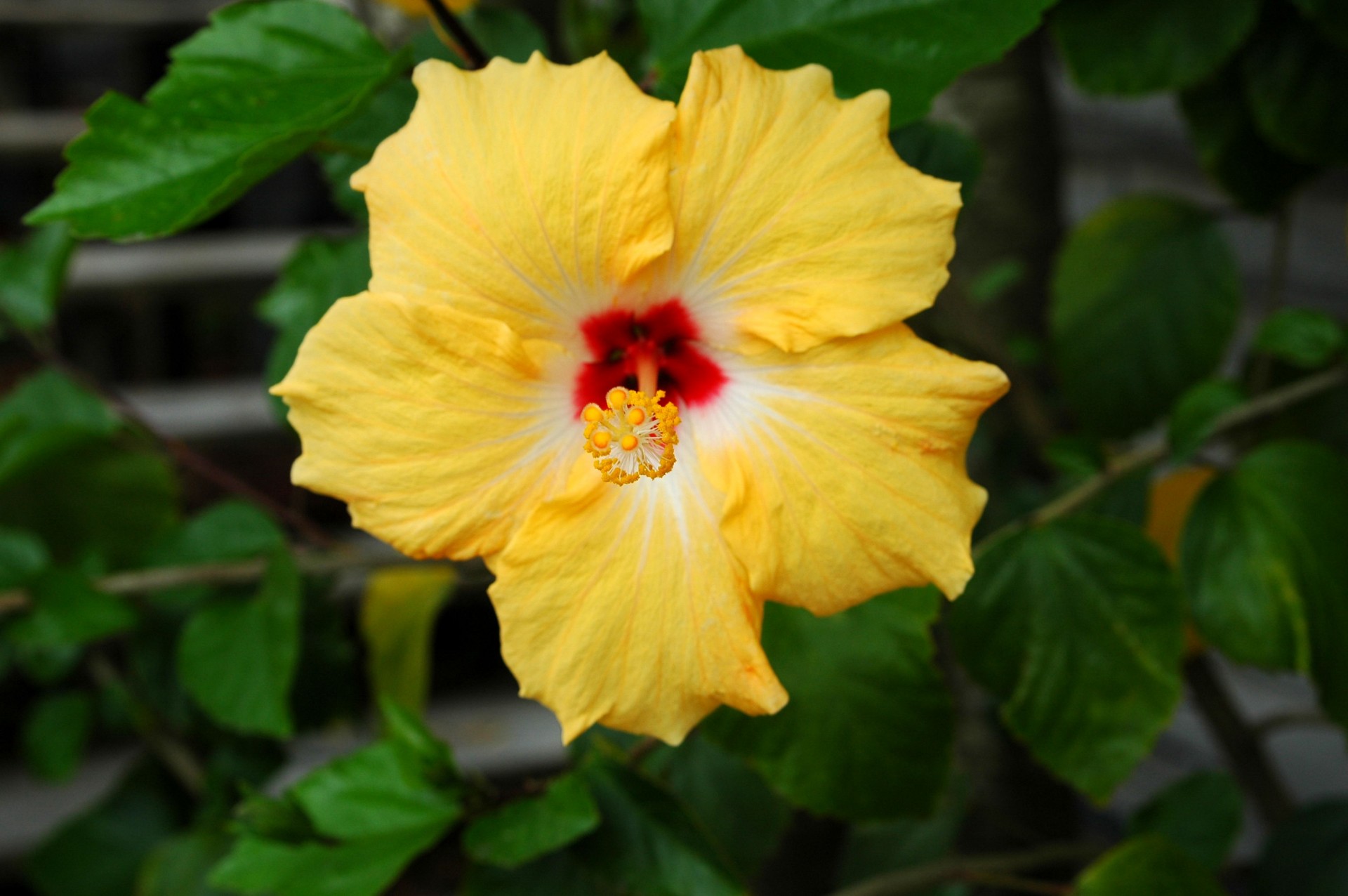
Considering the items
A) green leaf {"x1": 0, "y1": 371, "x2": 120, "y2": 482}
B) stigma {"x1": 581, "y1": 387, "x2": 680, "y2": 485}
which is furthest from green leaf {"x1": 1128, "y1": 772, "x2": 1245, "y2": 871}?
green leaf {"x1": 0, "y1": 371, "x2": 120, "y2": 482}

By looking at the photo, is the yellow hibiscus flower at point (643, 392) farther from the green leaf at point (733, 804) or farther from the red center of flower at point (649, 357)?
the green leaf at point (733, 804)

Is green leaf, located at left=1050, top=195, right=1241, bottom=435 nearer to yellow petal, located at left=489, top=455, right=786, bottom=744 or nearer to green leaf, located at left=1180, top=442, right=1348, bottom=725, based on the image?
green leaf, located at left=1180, top=442, right=1348, bottom=725

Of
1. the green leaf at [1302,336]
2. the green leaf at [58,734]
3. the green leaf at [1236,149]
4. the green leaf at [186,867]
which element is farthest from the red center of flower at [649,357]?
the green leaf at [58,734]

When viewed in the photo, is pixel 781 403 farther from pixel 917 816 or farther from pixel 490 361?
pixel 917 816

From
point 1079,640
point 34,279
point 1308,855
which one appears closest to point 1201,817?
point 1308,855

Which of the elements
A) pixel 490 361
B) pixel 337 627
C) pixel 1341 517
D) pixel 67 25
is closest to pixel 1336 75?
pixel 1341 517

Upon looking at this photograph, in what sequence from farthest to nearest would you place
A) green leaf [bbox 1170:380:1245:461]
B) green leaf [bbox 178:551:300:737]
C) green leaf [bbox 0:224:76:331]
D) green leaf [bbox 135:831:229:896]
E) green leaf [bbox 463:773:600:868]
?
green leaf [bbox 135:831:229:896], green leaf [bbox 0:224:76:331], green leaf [bbox 178:551:300:737], green leaf [bbox 1170:380:1245:461], green leaf [bbox 463:773:600:868]
